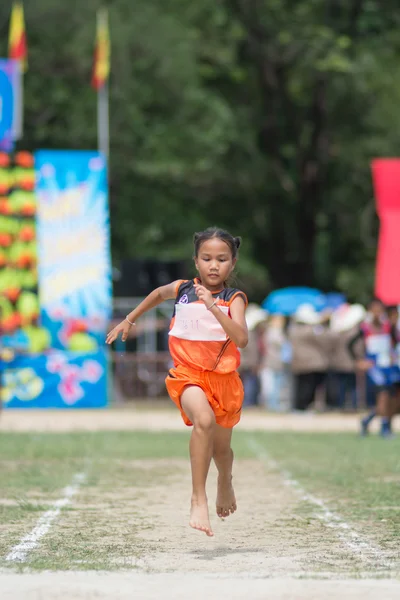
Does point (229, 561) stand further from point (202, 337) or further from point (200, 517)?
point (202, 337)

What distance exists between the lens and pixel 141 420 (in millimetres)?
24625

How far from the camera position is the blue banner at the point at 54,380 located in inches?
1104

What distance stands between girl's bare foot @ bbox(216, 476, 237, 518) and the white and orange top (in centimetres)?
70

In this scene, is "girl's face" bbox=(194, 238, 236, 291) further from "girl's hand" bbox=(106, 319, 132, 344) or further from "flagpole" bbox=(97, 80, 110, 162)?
"flagpole" bbox=(97, 80, 110, 162)

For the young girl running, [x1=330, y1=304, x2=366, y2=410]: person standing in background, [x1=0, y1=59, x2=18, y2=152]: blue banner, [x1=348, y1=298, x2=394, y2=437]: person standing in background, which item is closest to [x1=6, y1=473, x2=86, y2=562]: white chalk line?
the young girl running

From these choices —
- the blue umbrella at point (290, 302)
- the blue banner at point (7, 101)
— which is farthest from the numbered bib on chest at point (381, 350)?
the blue banner at point (7, 101)

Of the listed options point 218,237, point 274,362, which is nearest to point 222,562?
point 218,237

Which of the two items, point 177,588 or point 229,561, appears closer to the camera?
point 177,588

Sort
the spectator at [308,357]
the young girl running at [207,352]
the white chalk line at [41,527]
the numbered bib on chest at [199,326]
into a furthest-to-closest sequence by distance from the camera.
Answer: the spectator at [308,357] → the numbered bib on chest at [199,326] → the young girl running at [207,352] → the white chalk line at [41,527]

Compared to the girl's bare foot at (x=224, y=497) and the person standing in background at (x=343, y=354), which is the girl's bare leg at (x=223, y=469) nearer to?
the girl's bare foot at (x=224, y=497)

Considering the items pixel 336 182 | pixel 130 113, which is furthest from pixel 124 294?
pixel 336 182

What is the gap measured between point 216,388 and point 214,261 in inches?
28.9

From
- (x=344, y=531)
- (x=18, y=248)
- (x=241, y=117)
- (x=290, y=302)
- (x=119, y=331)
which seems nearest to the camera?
(x=119, y=331)

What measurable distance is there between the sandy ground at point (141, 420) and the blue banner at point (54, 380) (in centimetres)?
26
